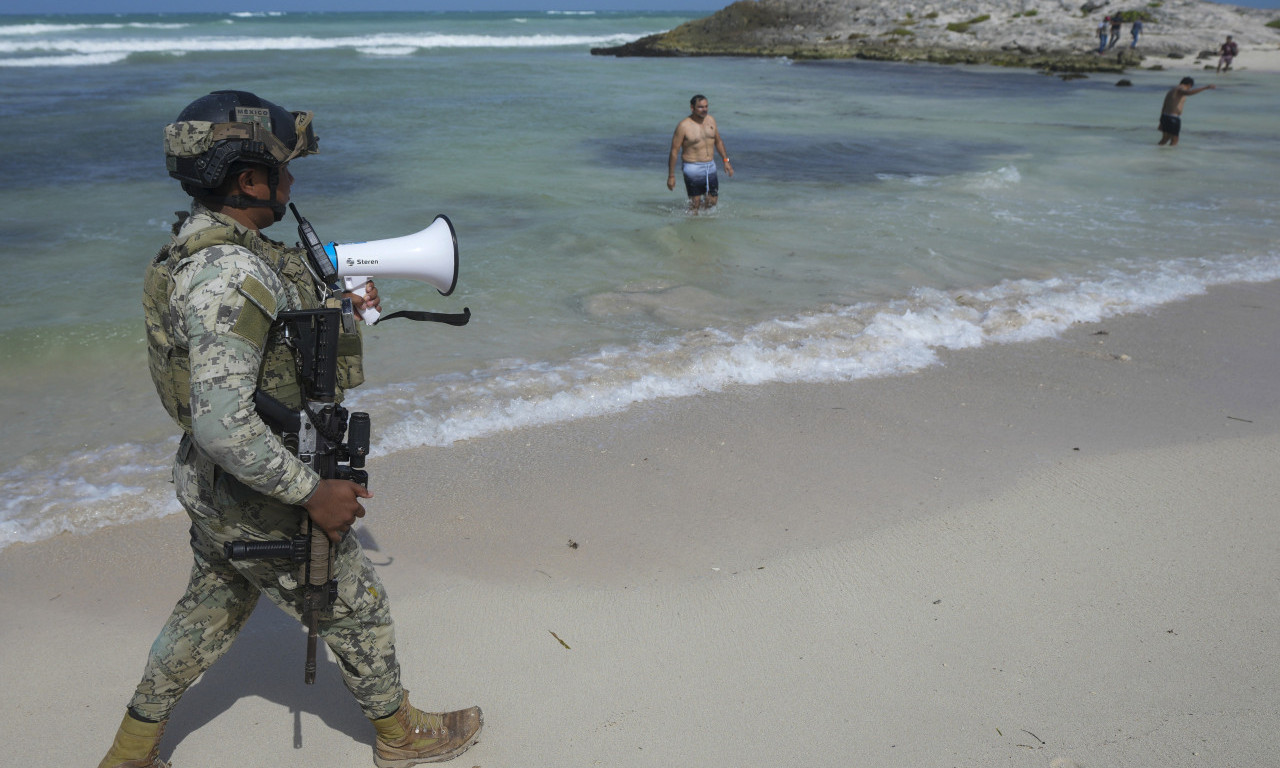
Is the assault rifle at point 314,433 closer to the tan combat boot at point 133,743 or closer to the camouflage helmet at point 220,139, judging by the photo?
the camouflage helmet at point 220,139

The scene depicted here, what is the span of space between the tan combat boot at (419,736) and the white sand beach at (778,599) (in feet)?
0.30

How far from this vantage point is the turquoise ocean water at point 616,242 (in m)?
5.69

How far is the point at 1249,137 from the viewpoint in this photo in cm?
1819

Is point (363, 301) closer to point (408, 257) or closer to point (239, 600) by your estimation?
point (408, 257)

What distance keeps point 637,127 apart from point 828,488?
51.1ft

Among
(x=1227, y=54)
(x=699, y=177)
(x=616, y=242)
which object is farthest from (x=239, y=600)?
(x=1227, y=54)

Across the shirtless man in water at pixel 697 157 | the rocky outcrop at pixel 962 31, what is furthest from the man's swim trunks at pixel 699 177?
the rocky outcrop at pixel 962 31

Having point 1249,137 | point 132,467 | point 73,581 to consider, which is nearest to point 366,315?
point 73,581

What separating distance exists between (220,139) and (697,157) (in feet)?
30.9

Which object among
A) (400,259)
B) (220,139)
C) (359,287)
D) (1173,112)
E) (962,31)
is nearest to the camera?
(220,139)

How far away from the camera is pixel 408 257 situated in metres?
2.61

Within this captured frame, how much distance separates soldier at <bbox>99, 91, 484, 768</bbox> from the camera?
6.66 feet

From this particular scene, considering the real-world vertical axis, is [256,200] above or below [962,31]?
below

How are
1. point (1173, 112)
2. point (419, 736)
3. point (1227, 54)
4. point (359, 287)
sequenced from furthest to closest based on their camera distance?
1. point (1227, 54)
2. point (1173, 112)
3. point (419, 736)
4. point (359, 287)
